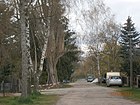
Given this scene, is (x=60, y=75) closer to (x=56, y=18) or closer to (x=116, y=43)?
(x=116, y=43)

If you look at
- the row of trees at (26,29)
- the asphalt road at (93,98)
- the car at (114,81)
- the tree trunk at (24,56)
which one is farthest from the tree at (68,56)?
the tree trunk at (24,56)

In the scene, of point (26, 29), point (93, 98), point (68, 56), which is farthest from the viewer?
point (68, 56)

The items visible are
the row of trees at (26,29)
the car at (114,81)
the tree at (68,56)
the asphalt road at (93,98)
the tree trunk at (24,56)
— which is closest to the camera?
the asphalt road at (93,98)

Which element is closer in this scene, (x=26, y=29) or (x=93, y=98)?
(x=93, y=98)

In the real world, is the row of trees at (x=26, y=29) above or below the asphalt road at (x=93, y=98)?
above

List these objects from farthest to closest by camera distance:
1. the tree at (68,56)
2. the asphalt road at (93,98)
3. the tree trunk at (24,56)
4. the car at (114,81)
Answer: the tree at (68,56) < the car at (114,81) < the tree trunk at (24,56) < the asphalt road at (93,98)

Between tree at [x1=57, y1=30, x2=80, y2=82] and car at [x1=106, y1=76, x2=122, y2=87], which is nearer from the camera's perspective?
car at [x1=106, y1=76, x2=122, y2=87]

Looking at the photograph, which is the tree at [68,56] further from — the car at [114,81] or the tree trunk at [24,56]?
the tree trunk at [24,56]

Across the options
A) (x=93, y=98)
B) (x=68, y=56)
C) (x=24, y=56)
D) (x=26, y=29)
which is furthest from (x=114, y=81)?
(x=24, y=56)

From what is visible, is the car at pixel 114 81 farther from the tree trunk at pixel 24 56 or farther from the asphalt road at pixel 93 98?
the tree trunk at pixel 24 56

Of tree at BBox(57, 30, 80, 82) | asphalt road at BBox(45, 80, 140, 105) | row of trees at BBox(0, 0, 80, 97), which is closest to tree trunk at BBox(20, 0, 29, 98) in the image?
row of trees at BBox(0, 0, 80, 97)

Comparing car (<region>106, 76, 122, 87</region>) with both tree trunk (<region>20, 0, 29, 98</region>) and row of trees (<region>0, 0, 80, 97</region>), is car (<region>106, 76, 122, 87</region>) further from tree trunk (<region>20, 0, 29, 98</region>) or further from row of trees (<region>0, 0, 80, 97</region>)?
tree trunk (<region>20, 0, 29, 98</region>)

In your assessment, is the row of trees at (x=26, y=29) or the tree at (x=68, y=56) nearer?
the row of trees at (x=26, y=29)

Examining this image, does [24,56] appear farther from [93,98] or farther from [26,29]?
[93,98]
